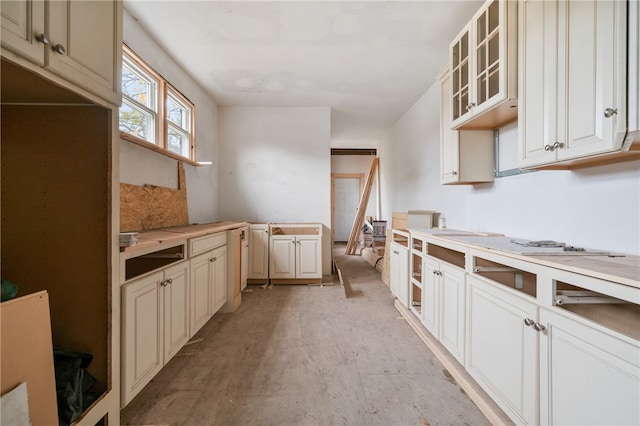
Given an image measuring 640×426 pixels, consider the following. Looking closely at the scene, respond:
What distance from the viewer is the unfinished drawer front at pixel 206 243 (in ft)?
6.71

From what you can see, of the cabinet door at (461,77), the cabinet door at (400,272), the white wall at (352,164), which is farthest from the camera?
the white wall at (352,164)

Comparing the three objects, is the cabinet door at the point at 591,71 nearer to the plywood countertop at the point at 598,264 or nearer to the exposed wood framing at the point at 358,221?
the plywood countertop at the point at 598,264

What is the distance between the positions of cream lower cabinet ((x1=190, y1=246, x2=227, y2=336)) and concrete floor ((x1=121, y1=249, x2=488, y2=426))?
19 centimetres

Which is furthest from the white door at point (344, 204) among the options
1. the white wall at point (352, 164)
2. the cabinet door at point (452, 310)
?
the cabinet door at point (452, 310)

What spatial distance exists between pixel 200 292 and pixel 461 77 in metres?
2.89

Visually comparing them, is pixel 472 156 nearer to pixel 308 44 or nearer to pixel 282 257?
pixel 308 44

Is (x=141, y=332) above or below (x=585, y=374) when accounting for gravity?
below

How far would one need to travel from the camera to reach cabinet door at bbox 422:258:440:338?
1.95 meters

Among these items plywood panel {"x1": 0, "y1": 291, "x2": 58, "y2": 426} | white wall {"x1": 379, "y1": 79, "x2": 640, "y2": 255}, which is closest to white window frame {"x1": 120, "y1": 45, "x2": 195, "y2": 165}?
plywood panel {"x1": 0, "y1": 291, "x2": 58, "y2": 426}

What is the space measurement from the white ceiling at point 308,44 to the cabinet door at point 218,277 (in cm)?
212

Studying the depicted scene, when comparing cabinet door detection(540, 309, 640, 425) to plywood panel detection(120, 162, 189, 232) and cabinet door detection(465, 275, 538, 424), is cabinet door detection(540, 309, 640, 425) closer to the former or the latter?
cabinet door detection(465, 275, 538, 424)

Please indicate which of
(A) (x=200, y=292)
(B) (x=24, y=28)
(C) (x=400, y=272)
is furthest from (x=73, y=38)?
(C) (x=400, y=272)

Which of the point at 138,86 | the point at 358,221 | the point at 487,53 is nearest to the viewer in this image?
the point at 487,53

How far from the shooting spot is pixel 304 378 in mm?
1679
